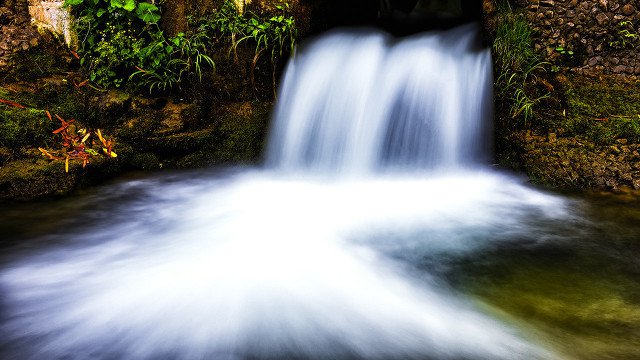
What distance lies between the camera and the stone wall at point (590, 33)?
14.1 feet

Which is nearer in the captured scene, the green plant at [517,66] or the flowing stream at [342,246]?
the flowing stream at [342,246]

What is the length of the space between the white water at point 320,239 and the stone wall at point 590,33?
0.66 m

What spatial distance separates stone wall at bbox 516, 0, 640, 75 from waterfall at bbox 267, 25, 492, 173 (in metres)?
0.63

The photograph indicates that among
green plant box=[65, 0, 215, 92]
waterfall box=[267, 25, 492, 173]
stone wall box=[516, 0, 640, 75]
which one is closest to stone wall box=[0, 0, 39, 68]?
green plant box=[65, 0, 215, 92]

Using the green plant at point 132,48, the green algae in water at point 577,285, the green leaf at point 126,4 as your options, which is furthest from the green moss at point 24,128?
the green algae in water at point 577,285

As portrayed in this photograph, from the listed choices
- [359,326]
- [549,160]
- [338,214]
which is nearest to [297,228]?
[338,214]

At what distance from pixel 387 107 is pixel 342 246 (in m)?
2.23

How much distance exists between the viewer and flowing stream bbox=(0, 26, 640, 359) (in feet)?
7.55

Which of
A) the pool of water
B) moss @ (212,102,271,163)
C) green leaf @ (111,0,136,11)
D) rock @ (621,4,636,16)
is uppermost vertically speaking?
green leaf @ (111,0,136,11)

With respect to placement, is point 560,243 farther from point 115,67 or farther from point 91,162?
point 115,67

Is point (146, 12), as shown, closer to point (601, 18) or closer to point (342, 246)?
point (342, 246)

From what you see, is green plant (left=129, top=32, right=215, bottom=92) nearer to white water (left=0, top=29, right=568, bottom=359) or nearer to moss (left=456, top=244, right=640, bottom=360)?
white water (left=0, top=29, right=568, bottom=359)

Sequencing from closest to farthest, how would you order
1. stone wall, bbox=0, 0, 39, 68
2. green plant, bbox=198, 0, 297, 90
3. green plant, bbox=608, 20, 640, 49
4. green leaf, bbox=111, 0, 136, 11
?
1. green plant, bbox=608, 20, 640, 49
2. green leaf, bbox=111, 0, 136, 11
3. stone wall, bbox=0, 0, 39, 68
4. green plant, bbox=198, 0, 297, 90

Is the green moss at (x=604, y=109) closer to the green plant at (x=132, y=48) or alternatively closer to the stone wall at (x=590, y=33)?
the stone wall at (x=590, y=33)
